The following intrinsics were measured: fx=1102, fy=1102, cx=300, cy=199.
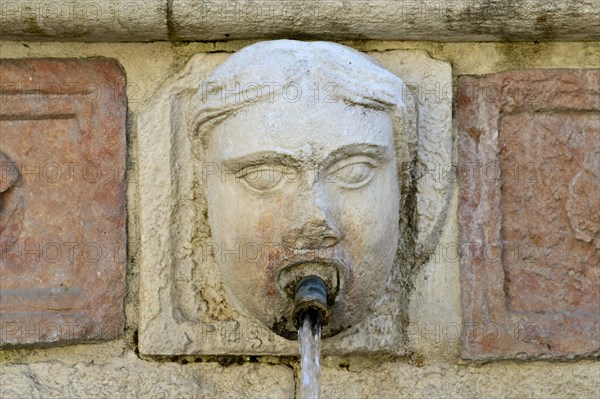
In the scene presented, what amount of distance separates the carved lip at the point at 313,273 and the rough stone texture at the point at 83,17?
54 centimetres

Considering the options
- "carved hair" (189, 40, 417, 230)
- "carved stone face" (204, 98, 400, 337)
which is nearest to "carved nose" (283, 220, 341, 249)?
"carved stone face" (204, 98, 400, 337)

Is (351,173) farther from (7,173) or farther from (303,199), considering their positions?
(7,173)

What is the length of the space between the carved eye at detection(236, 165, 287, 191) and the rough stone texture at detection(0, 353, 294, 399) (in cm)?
43

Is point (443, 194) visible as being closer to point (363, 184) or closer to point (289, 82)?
point (363, 184)

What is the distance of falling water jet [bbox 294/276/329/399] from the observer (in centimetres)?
191

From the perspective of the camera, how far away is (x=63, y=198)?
220 centimetres

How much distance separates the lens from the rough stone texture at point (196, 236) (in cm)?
217

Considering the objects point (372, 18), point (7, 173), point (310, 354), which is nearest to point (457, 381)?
point (310, 354)

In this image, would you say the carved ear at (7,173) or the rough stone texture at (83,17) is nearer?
the rough stone texture at (83,17)

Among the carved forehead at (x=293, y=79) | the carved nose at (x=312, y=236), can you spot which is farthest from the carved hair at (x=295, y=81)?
the carved nose at (x=312, y=236)

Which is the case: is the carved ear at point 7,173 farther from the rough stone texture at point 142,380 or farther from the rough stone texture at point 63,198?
the rough stone texture at point 142,380

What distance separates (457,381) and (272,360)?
0.37 metres

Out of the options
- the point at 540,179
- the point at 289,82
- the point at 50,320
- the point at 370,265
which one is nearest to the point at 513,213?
the point at 540,179

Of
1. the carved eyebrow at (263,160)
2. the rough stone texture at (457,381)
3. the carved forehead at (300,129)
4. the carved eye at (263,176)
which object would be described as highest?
the carved forehead at (300,129)
